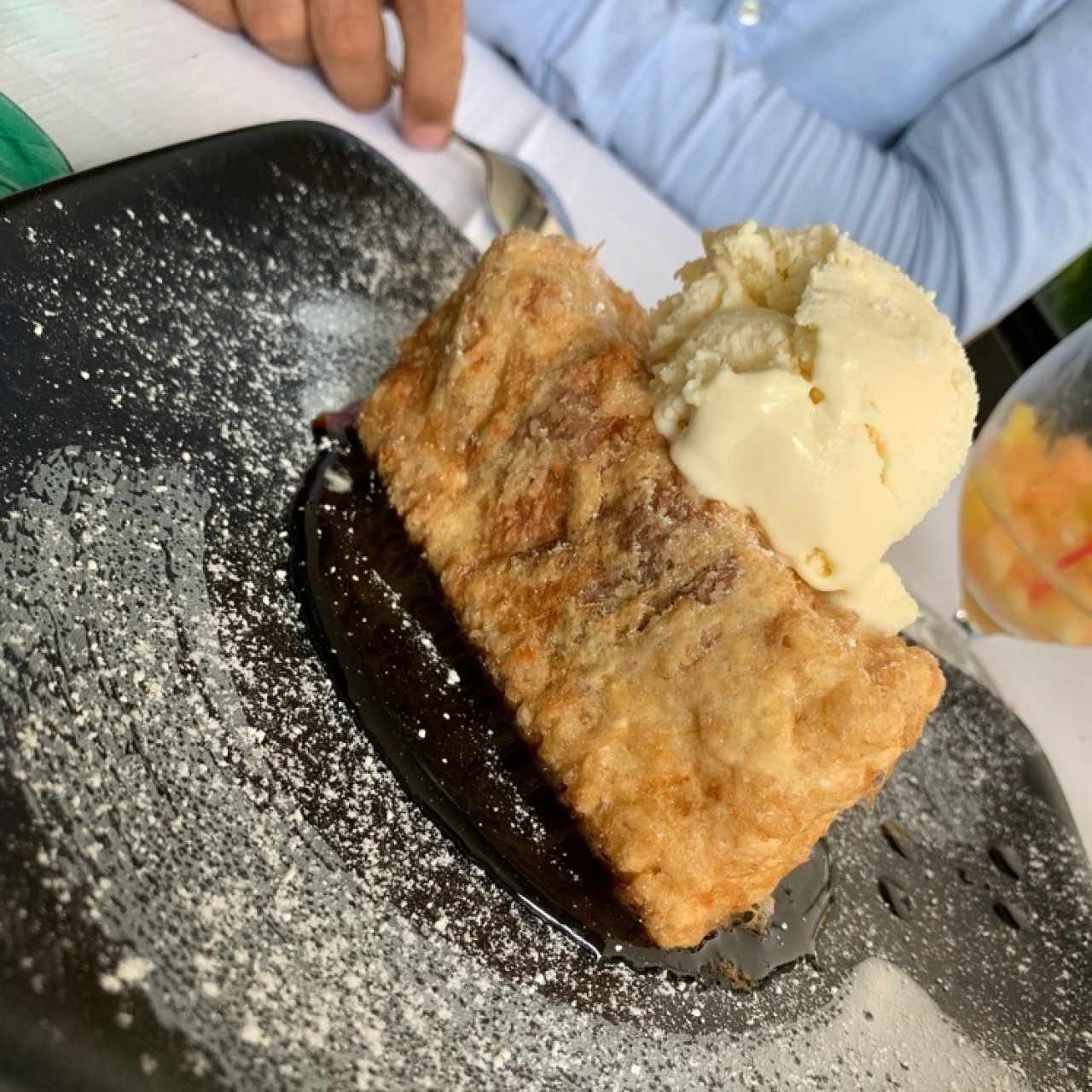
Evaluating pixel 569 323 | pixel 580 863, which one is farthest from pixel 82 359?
pixel 580 863

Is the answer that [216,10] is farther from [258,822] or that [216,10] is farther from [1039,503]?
[1039,503]

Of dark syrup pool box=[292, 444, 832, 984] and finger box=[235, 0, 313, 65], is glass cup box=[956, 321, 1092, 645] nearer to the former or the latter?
dark syrup pool box=[292, 444, 832, 984]

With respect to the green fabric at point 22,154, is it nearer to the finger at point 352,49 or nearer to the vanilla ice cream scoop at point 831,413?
the finger at point 352,49

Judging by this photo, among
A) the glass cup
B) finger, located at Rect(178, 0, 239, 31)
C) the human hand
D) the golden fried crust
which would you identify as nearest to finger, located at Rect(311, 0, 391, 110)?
the human hand

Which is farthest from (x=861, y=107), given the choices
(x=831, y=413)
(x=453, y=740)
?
(x=453, y=740)

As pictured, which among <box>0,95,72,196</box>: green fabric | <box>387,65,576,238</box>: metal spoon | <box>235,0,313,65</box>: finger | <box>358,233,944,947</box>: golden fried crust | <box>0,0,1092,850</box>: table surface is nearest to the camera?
<box>358,233,944,947</box>: golden fried crust
